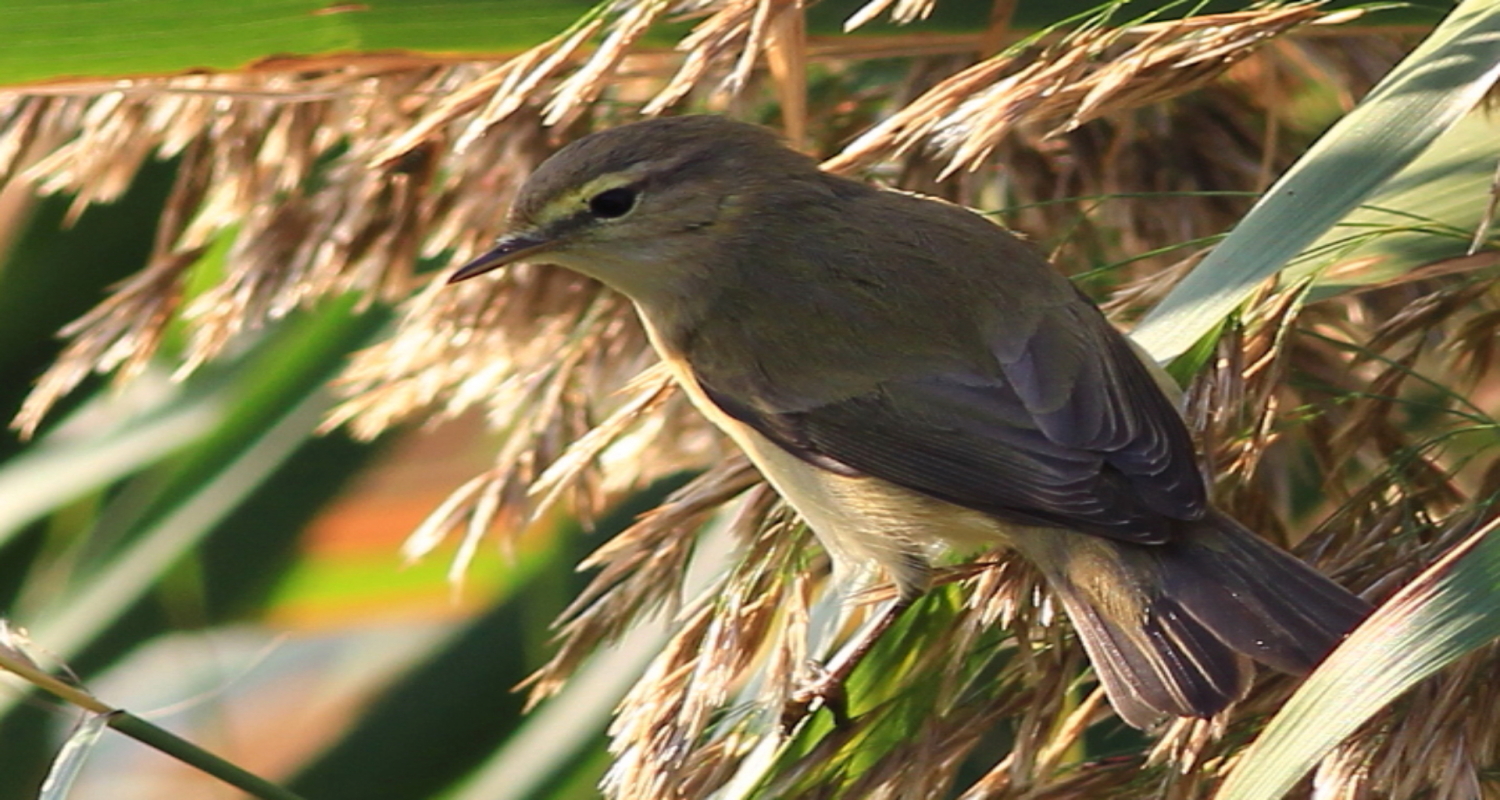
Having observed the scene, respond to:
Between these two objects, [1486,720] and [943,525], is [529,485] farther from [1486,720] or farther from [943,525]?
[1486,720]

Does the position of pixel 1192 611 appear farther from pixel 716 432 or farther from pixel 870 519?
pixel 716 432

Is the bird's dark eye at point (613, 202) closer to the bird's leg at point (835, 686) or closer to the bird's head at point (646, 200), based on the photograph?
the bird's head at point (646, 200)

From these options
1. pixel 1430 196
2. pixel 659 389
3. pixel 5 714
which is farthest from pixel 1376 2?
pixel 5 714

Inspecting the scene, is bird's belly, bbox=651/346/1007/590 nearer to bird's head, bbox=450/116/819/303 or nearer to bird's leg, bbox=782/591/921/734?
bird's leg, bbox=782/591/921/734

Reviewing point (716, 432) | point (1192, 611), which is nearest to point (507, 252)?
point (716, 432)

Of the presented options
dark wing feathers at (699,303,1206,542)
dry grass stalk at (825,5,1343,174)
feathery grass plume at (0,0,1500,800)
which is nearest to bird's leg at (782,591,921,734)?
feathery grass plume at (0,0,1500,800)

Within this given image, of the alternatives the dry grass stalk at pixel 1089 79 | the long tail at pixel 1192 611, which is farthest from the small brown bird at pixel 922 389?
the dry grass stalk at pixel 1089 79
